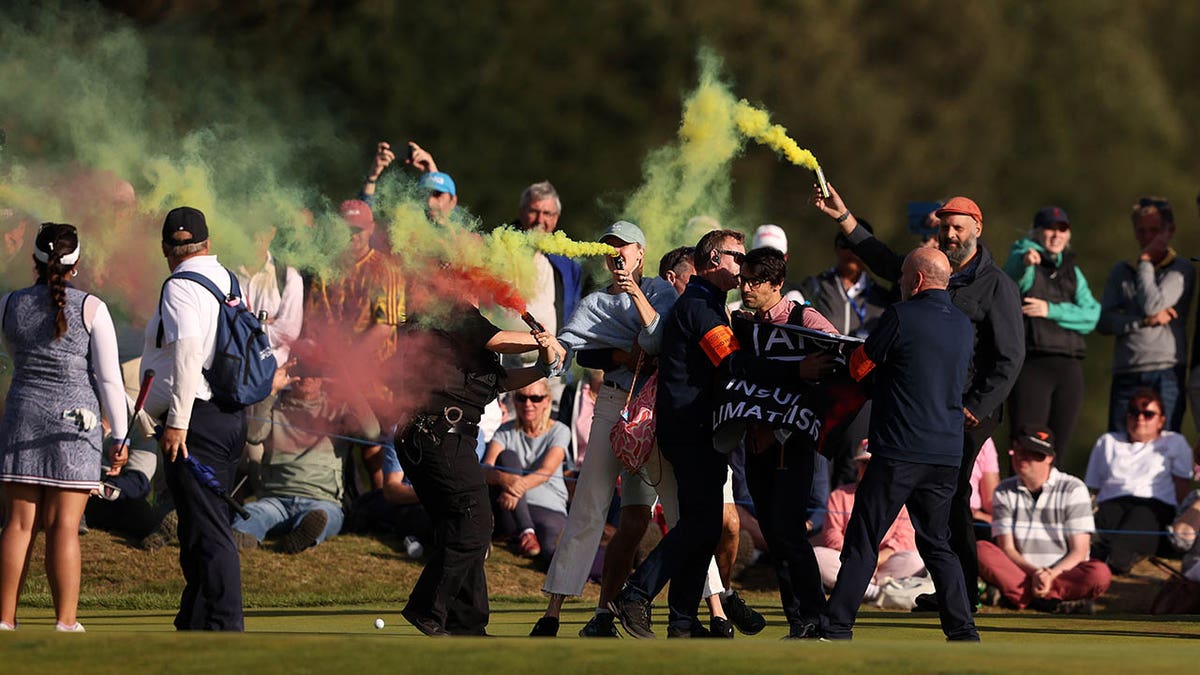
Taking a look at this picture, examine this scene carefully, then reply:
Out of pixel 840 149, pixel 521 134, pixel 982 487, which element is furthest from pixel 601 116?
pixel 982 487

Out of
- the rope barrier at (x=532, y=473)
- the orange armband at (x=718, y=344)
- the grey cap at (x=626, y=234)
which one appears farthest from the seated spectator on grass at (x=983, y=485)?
the orange armband at (x=718, y=344)

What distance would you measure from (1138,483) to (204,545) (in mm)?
7710

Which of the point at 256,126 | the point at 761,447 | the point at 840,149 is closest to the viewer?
the point at 761,447

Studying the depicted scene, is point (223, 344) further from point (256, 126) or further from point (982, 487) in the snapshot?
point (982, 487)

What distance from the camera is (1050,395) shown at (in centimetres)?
1448

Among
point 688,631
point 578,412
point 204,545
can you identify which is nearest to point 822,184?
point 688,631

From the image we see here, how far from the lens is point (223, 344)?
9.70 m

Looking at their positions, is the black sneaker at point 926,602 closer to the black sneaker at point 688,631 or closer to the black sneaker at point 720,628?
the black sneaker at point 720,628

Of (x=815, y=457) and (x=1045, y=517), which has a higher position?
(x=815, y=457)

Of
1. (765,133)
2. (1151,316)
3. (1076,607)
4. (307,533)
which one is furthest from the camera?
(1151,316)

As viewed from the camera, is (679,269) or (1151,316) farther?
(1151,316)

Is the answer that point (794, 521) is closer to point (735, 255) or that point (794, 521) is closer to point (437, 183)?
point (735, 255)

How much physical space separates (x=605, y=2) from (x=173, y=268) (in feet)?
25.9

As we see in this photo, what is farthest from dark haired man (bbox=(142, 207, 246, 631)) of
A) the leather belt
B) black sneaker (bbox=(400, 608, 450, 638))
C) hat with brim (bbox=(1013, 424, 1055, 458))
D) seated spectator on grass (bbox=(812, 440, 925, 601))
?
hat with brim (bbox=(1013, 424, 1055, 458))
